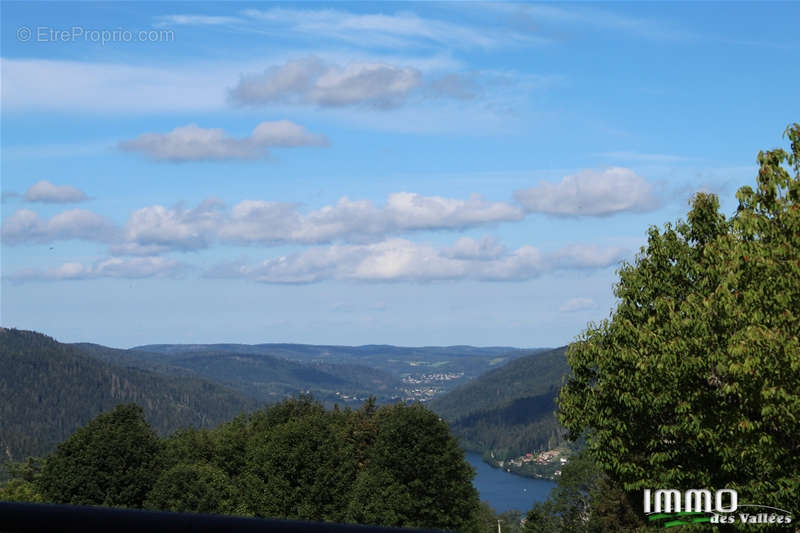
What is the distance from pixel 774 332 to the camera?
56.3 ft

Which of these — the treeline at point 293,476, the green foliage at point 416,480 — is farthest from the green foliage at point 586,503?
the green foliage at point 416,480

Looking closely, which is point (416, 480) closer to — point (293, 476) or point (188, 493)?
point (293, 476)

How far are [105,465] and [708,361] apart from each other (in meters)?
47.7

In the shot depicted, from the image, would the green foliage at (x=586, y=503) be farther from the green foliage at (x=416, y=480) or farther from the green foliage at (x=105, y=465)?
the green foliage at (x=105, y=465)

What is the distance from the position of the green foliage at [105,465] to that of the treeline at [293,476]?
0.07 meters

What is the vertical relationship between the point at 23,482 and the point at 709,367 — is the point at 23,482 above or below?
below

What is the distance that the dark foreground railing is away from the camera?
177 centimetres

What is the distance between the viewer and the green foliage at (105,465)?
55.1 meters

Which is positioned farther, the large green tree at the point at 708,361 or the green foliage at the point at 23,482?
the green foliage at the point at 23,482

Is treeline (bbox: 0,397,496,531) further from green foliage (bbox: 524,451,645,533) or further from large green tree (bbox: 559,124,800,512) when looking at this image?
large green tree (bbox: 559,124,800,512)

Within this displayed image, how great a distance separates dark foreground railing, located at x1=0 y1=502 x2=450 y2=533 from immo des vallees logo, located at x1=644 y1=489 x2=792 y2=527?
798 inches

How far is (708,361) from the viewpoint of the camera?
62.7 ft

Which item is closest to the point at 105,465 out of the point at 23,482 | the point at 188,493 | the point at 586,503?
the point at 188,493

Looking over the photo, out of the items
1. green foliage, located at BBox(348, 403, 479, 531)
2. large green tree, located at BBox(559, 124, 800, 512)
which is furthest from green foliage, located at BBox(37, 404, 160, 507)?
large green tree, located at BBox(559, 124, 800, 512)
